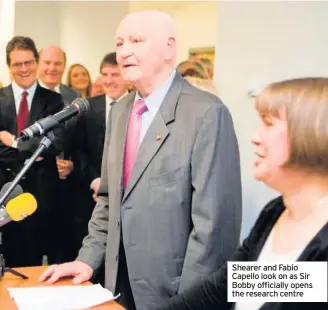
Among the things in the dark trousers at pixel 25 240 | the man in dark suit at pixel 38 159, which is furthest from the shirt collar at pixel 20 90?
the dark trousers at pixel 25 240

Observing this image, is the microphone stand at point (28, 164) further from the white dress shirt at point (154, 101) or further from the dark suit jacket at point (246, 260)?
the dark suit jacket at point (246, 260)

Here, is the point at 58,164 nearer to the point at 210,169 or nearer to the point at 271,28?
the point at 271,28

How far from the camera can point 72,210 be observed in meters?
2.81

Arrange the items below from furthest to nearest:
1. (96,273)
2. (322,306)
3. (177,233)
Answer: (96,273) → (177,233) → (322,306)

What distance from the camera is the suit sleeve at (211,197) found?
1.40 m

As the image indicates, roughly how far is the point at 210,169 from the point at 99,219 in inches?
17.8

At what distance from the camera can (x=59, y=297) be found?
128 cm

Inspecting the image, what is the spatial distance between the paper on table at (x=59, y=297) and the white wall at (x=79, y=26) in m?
3.95

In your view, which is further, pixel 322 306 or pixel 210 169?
pixel 210 169

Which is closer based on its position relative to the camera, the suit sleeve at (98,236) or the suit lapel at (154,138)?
the suit lapel at (154,138)

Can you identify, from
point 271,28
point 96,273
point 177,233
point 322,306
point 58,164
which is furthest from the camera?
point 58,164

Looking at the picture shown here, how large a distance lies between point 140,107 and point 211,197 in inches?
14.4

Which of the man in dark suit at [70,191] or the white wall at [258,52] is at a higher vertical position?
the white wall at [258,52]

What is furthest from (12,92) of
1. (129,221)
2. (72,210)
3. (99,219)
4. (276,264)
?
(276,264)
